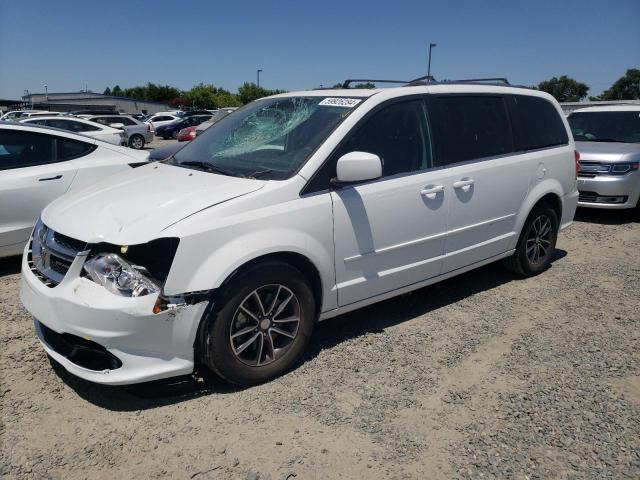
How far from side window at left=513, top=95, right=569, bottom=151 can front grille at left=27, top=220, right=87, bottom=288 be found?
3.72 m

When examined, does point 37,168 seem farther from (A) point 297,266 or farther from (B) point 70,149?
(A) point 297,266

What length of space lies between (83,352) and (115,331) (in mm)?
393

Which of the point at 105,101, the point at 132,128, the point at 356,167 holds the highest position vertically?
the point at 105,101

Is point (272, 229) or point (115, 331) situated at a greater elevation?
point (272, 229)

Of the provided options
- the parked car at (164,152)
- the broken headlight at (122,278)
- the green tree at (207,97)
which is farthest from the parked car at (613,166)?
the green tree at (207,97)

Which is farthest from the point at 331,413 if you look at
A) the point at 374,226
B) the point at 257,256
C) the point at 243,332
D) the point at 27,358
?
the point at 27,358

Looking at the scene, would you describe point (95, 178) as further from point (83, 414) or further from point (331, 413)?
point (331, 413)

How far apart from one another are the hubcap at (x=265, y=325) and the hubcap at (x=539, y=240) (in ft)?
9.28

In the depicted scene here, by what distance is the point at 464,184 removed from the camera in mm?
4066

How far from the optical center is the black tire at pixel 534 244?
16.3 ft

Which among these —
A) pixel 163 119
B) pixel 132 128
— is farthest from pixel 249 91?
pixel 132 128

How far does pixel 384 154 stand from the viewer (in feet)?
12.1

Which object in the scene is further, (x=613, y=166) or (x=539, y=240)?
(x=613, y=166)

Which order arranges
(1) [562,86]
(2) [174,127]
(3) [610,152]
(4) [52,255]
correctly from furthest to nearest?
(1) [562,86] → (2) [174,127] → (3) [610,152] → (4) [52,255]
